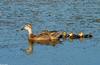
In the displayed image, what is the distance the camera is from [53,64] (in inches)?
779

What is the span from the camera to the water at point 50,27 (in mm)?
20828

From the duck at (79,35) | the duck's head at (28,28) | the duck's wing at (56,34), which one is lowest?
the duck at (79,35)

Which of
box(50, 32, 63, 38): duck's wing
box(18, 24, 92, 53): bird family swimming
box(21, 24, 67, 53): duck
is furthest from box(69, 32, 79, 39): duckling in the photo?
box(50, 32, 63, 38): duck's wing

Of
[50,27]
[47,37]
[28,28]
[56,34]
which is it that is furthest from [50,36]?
[50,27]

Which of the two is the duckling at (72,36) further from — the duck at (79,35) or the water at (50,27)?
the water at (50,27)

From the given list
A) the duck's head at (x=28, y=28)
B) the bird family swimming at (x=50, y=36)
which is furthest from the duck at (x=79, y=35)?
the duck's head at (x=28, y=28)

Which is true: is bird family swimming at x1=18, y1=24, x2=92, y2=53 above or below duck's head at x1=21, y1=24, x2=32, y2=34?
below

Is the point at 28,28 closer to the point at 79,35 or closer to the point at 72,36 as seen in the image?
the point at 72,36

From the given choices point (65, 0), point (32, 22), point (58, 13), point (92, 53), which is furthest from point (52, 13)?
point (92, 53)

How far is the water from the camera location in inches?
820

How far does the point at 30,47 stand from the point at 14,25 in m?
3.96

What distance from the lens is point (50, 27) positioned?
26438mm

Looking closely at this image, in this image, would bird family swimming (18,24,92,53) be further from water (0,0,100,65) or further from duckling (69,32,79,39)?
water (0,0,100,65)

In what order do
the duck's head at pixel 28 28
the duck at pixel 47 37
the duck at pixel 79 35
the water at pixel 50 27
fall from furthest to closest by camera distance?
the duck's head at pixel 28 28 → the duck at pixel 79 35 → the duck at pixel 47 37 → the water at pixel 50 27
